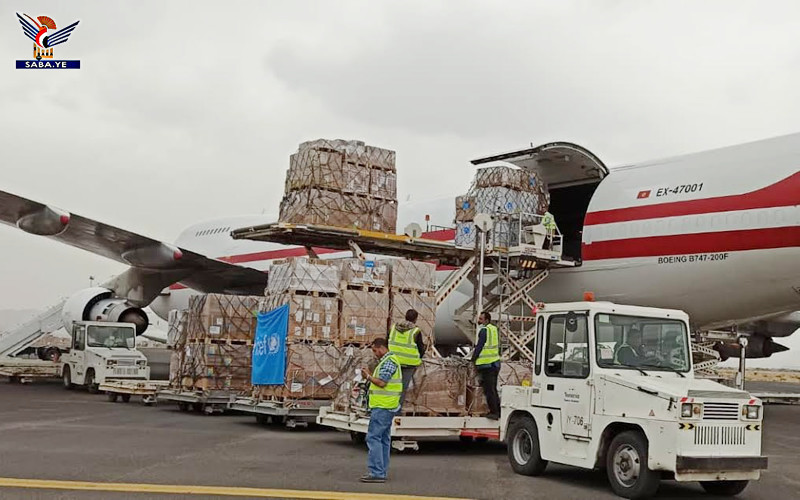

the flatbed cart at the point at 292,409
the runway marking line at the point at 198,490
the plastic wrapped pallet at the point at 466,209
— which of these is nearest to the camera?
the runway marking line at the point at 198,490

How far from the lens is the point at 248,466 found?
9812mm

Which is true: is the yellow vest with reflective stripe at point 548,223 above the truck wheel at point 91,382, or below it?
above

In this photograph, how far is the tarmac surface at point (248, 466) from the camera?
831 cm

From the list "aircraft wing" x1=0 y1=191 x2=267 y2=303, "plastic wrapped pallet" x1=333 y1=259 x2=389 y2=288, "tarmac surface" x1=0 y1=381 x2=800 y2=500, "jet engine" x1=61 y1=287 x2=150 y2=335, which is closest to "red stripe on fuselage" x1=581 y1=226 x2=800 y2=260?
"tarmac surface" x1=0 y1=381 x2=800 y2=500

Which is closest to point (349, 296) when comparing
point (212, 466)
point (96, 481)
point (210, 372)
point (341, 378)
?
point (341, 378)

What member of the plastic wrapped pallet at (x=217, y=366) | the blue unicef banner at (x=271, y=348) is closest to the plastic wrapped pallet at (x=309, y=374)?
the blue unicef banner at (x=271, y=348)

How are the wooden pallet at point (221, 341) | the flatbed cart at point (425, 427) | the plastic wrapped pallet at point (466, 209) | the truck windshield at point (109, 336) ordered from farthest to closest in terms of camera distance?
the truck windshield at point (109, 336), the plastic wrapped pallet at point (466, 209), the wooden pallet at point (221, 341), the flatbed cart at point (425, 427)

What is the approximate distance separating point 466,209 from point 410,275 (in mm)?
3263

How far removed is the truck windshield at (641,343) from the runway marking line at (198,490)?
2453 mm

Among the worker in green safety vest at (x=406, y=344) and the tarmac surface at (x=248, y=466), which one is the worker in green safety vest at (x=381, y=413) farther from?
the worker in green safety vest at (x=406, y=344)

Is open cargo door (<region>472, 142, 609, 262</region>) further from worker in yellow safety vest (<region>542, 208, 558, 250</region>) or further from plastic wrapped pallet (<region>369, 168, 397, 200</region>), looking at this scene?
plastic wrapped pallet (<region>369, 168, 397, 200</region>)

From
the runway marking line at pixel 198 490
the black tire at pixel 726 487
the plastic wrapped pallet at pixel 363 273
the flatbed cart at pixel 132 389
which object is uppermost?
the plastic wrapped pallet at pixel 363 273

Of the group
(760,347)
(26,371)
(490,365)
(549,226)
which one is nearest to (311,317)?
(490,365)

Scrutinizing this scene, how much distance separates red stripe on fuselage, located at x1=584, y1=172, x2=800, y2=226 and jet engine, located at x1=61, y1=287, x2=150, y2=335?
44.0 feet
